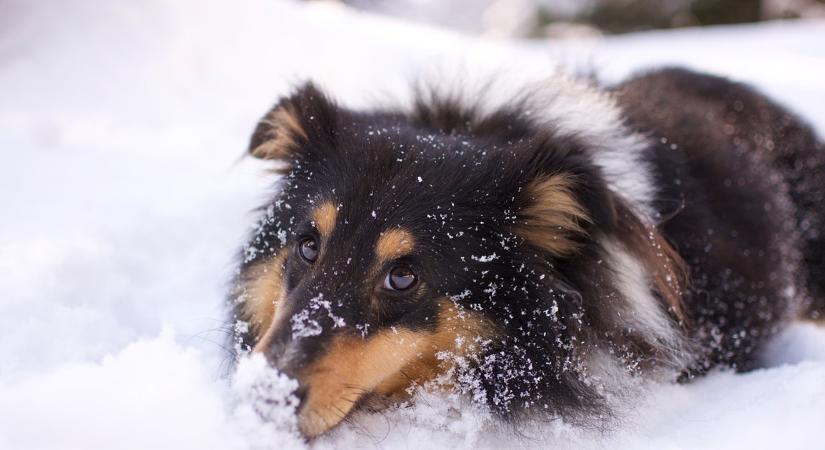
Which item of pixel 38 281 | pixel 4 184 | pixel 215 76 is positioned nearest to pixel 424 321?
pixel 38 281

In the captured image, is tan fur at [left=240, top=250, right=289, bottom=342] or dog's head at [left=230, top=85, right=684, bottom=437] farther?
tan fur at [left=240, top=250, right=289, bottom=342]

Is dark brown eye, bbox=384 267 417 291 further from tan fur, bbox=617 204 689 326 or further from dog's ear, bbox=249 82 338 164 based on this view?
tan fur, bbox=617 204 689 326

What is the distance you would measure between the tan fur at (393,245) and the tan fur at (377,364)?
22 centimetres

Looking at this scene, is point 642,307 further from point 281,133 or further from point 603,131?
point 281,133

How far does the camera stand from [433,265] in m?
2.19

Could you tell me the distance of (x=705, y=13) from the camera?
44.5 feet

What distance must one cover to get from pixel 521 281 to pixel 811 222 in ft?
7.38

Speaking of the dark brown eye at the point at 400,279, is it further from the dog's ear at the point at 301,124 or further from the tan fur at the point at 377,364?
the dog's ear at the point at 301,124

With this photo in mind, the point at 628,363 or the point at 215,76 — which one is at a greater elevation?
the point at 215,76

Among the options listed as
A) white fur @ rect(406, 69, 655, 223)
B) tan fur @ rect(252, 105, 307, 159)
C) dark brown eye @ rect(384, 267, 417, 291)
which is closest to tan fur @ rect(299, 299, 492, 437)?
A: dark brown eye @ rect(384, 267, 417, 291)

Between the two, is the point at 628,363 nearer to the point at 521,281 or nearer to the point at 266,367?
the point at 521,281

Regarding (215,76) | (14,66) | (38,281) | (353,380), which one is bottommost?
(353,380)

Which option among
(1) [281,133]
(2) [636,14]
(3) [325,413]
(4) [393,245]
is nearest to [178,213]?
(1) [281,133]

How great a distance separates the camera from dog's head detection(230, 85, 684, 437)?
2113 millimetres
